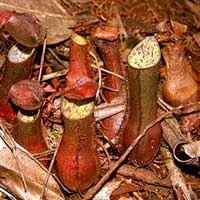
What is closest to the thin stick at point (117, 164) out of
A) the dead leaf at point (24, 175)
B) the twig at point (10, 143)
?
the dead leaf at point (24, 175)

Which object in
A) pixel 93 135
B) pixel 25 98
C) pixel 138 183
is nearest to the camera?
pixel 25 98

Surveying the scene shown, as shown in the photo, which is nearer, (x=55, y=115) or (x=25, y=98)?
(x=25, y=98)

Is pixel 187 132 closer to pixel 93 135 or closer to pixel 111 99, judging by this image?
pixel 111 99

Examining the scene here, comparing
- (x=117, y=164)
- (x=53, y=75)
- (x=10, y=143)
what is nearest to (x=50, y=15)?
(x=53, y=75)

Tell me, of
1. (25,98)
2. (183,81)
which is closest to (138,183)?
(183,81)

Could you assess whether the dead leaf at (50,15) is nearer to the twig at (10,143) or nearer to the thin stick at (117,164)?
the twig at (10,143)
